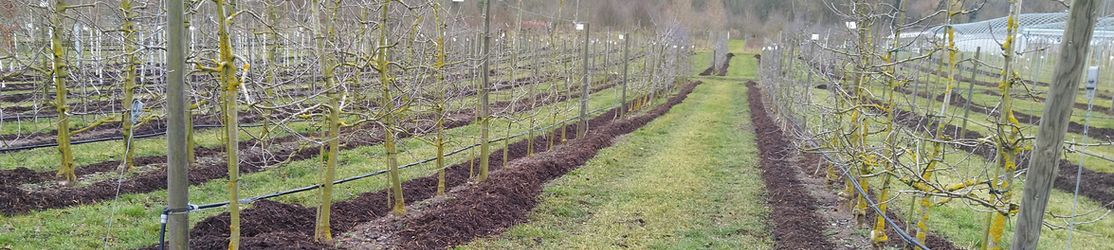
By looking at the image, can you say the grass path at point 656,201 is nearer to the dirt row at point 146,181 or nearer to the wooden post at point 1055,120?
the dirt row at point 146,181

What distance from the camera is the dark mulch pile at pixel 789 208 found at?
7.85m

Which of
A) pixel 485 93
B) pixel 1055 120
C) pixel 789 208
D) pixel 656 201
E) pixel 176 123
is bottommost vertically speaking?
pixel 656 201

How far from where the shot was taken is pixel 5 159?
10359mm

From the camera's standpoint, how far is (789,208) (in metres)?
9.36

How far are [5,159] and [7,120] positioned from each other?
485 cm

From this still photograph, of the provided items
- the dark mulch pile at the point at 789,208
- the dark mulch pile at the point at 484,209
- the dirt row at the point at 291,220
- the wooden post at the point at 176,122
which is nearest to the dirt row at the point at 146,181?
the dirt row at the point at 291,220

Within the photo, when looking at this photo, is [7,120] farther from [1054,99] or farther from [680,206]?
[1054,99]

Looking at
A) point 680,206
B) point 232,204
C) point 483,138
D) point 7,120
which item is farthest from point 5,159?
point 680,206

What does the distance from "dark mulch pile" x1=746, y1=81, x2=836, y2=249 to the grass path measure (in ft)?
0.57

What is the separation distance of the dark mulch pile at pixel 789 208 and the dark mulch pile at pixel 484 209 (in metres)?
2.92

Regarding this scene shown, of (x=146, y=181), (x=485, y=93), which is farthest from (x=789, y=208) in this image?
(x=146, y=181)

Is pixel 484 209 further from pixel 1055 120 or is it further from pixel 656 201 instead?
pixel 1055 120

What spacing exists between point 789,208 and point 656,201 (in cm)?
167

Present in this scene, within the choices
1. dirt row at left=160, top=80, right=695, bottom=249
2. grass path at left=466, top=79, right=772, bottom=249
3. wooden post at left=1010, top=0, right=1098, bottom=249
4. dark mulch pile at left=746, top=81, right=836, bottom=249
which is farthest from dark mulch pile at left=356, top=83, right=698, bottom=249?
wooden post at left=1010, top=0, right=1098, bottom=249
